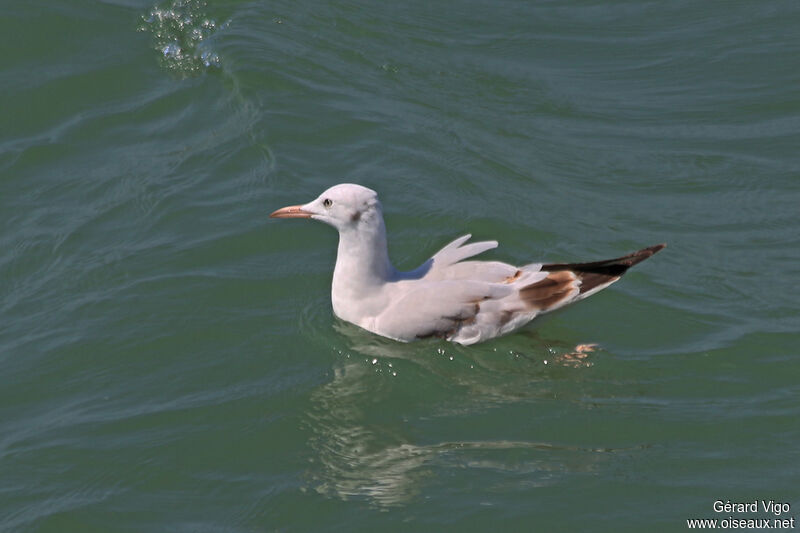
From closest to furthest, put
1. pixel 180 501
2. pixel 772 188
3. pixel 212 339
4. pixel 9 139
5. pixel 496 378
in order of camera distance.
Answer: pixel 180 501
pixel 496 378
pixel 212 339
pixel 772 188
pixel 9 139

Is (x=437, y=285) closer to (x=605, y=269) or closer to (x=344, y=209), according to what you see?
(x=344, y=209)

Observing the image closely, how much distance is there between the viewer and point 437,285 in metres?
7.94

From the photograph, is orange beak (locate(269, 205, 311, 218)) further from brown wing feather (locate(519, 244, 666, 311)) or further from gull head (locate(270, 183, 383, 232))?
brown wing feather (locate(519, 244, 666, 311))

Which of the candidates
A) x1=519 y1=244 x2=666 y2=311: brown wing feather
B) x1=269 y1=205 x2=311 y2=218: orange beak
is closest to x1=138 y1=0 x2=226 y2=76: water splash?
x1=269 y1=205 x2=311 y2=218: orange beak

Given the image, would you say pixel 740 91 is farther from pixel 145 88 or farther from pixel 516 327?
pixel 145 88

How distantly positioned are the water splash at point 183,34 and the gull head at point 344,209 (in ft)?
14.5

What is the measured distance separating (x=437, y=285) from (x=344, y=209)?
0.81 m

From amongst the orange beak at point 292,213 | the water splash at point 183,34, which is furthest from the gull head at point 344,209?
the water splash at point 183,34

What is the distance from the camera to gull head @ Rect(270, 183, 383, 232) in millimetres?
7953

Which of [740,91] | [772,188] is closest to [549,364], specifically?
[772,188]

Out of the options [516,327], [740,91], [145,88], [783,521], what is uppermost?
[145,88]

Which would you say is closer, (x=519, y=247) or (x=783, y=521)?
(x=783, y=521)

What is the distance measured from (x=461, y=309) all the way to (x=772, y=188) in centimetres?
377

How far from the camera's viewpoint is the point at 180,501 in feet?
21.1
